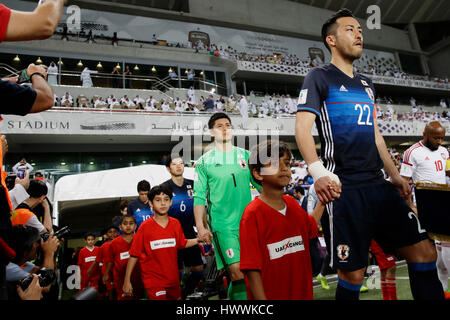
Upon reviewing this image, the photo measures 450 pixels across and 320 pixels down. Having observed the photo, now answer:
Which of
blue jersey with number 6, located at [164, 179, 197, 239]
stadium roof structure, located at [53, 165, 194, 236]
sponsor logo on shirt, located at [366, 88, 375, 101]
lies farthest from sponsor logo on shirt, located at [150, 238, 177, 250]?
stadium roof structure, located at [53, 165, 194, 236]

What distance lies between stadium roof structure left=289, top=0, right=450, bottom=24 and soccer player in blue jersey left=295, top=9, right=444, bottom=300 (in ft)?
121

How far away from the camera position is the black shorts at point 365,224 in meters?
1.96

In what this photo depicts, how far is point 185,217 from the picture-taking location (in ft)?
16.1

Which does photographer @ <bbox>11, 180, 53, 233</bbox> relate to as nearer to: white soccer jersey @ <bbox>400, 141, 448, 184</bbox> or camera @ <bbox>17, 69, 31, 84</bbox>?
camera @ <bbox>17, 69, 31, 84</bbox>

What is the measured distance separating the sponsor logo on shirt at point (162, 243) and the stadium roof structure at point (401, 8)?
36.7 m

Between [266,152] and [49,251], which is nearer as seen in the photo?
[266,152]

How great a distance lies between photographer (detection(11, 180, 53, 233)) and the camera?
10.2ft

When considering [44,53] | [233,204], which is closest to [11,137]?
[44,53]

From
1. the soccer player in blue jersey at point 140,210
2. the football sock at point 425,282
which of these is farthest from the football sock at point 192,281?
the football sock at point 425,282

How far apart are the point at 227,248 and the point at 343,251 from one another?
1.23m

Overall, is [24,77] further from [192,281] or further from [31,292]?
[192,281]

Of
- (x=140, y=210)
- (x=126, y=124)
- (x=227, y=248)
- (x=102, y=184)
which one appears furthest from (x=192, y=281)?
(x=126, y=124)

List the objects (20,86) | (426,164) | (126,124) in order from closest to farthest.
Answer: (20,86) < (426,164) < (126,124)

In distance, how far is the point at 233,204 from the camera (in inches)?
123
